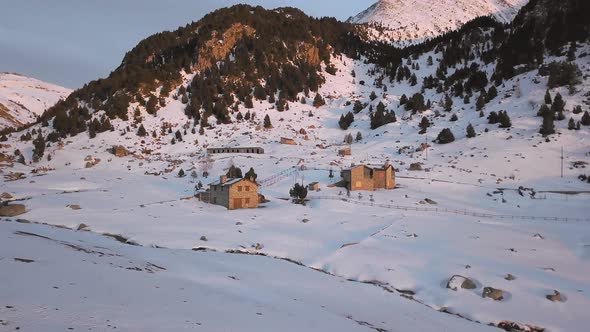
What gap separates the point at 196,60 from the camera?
113 m

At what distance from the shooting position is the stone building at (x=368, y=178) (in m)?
51.6

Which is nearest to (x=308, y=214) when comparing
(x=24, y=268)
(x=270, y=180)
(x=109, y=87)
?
(x=270, y=180)

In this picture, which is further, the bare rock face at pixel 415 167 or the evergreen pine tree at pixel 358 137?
the evergreen pine tree at pixel 358 137

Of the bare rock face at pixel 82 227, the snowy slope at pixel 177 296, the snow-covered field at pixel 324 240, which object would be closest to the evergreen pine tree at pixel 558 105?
the snow-covered field at pixel 324 240

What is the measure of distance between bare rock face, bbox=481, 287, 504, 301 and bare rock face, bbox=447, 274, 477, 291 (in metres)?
0.82

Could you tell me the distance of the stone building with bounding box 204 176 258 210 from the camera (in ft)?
138

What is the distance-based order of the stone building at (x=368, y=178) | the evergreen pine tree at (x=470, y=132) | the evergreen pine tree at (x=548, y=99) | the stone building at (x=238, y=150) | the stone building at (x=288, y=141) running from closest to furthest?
the stone building at (x=368, y=178), the evergreen pine tree at (x=470, y=132), the evergreen pine tree at (x=548, y=99), the stone building at (x=238, y=150), the stone building at (x=288, y=141)

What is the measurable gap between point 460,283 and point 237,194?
2548 cm

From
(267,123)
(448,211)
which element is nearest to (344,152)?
(267,123)

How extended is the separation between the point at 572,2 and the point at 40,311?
391 ft

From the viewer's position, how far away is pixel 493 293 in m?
20.4

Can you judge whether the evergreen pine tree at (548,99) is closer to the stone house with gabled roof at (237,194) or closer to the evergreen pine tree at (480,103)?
the evergreen pine tree at (480,103)

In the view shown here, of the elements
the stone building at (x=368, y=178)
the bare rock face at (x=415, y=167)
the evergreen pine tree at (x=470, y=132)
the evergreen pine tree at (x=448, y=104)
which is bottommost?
the stone building at (x=368, y=178)

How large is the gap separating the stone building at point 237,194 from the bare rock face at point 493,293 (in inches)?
1026
